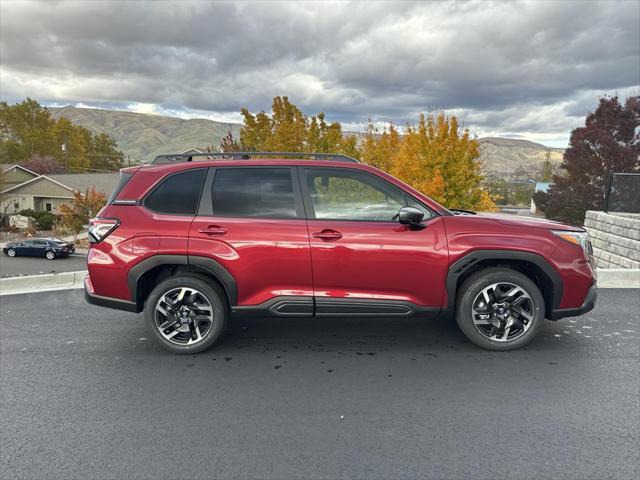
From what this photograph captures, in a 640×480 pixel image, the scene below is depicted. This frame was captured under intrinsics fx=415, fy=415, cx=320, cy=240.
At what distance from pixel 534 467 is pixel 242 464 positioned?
5.45 ft

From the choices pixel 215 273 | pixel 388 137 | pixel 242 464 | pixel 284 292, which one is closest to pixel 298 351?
pixel 284 292

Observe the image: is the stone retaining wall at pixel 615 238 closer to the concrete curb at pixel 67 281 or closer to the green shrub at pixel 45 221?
the concrete curb at pixel 67 281

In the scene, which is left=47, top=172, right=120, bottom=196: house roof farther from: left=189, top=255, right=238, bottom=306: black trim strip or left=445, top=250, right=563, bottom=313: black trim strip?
left=445, top=250, right=563, bottom=313: black trim strip

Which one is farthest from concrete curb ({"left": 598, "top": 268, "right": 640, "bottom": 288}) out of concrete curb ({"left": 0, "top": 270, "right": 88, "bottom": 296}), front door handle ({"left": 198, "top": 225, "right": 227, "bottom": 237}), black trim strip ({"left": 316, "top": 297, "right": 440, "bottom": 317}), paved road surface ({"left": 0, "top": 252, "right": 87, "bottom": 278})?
paved road surface ({"left": 0, "top": 252, "right": 87, "bottom": 278})

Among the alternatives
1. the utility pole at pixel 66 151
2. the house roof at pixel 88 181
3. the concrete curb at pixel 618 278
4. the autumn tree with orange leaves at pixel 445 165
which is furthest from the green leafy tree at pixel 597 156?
the utility pole at pixel 66 151

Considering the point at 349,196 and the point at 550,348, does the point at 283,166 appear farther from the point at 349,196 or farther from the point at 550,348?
the point at 550,348

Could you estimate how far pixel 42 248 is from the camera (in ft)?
92.2

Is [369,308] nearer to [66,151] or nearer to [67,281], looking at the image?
[67,281]

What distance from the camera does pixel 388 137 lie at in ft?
98.5

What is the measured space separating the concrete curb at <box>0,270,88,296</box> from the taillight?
293cm

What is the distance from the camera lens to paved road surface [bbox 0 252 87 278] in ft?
79.4

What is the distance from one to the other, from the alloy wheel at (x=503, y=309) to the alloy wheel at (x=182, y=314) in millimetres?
2469

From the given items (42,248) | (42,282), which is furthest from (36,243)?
(42,282)

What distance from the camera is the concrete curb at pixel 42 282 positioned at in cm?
627
